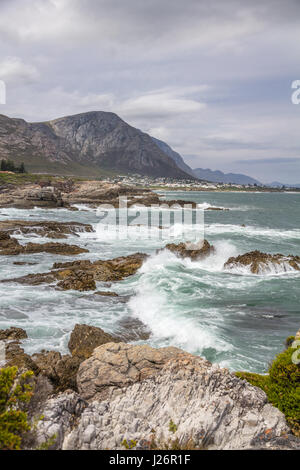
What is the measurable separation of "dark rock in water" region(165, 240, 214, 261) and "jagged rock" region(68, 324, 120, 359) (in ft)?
57.6

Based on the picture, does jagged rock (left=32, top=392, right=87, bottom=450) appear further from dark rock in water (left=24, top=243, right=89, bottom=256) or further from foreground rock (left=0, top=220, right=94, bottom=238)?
foreground rock (left=0, top=220, right=94, bottom=238)

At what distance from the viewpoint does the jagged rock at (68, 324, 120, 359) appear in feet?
39.7

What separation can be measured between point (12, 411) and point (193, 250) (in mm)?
24730

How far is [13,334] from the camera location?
44.9 ft

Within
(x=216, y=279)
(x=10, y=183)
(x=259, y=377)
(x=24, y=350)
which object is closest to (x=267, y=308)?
(x=216, y=279)

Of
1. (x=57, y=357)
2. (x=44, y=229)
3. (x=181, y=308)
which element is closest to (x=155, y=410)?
(x=57, y=357)

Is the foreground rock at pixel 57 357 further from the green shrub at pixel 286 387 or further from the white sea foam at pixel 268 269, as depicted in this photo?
the white sea foam at pixel 268 269

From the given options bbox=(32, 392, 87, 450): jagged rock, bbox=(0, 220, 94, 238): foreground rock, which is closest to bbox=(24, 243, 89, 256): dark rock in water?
bbox=(0, 220, 94, 238): foreground rock

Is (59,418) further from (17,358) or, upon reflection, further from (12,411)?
(17,358)

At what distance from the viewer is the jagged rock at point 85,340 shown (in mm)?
12102

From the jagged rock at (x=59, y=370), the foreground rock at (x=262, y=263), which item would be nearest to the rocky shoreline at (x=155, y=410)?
the jagged rock at (x=59, y=370)

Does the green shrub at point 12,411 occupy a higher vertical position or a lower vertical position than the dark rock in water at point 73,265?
higher

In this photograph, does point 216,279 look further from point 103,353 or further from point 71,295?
point 103,353

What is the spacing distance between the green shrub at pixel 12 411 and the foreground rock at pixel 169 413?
0.47m
